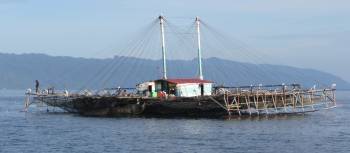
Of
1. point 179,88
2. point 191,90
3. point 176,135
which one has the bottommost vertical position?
point 176,135

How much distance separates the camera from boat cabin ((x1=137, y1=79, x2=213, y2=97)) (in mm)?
104562

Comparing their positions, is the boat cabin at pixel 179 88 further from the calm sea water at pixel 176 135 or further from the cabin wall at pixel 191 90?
the calm sea water at pixel 176 135

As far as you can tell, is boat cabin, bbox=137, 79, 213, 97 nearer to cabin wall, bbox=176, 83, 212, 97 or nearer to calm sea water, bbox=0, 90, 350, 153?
cabin wall, bbox=176, 83, 212, 97

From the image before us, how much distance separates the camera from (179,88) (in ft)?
343

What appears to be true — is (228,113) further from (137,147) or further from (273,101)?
(137,147)

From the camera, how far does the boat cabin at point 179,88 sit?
343 feet

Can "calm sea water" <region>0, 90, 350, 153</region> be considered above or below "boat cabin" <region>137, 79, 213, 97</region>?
below

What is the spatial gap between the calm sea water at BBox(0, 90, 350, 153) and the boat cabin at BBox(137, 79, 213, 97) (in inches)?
260

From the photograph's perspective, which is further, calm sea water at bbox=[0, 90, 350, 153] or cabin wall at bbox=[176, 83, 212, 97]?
cabin wall at bbox=[176, 83, 212, 97]

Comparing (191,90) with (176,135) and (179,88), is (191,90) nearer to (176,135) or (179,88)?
(179,88)

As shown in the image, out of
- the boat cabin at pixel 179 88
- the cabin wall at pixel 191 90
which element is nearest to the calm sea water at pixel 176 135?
the boat cabin at pixel 179 88

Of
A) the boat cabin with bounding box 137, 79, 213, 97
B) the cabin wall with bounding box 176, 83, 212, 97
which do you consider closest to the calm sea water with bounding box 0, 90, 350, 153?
the boat cabin with bounding box 137, 79, 213, 97

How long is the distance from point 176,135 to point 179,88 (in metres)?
26.4

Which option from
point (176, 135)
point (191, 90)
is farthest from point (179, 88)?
point (176, 135)
